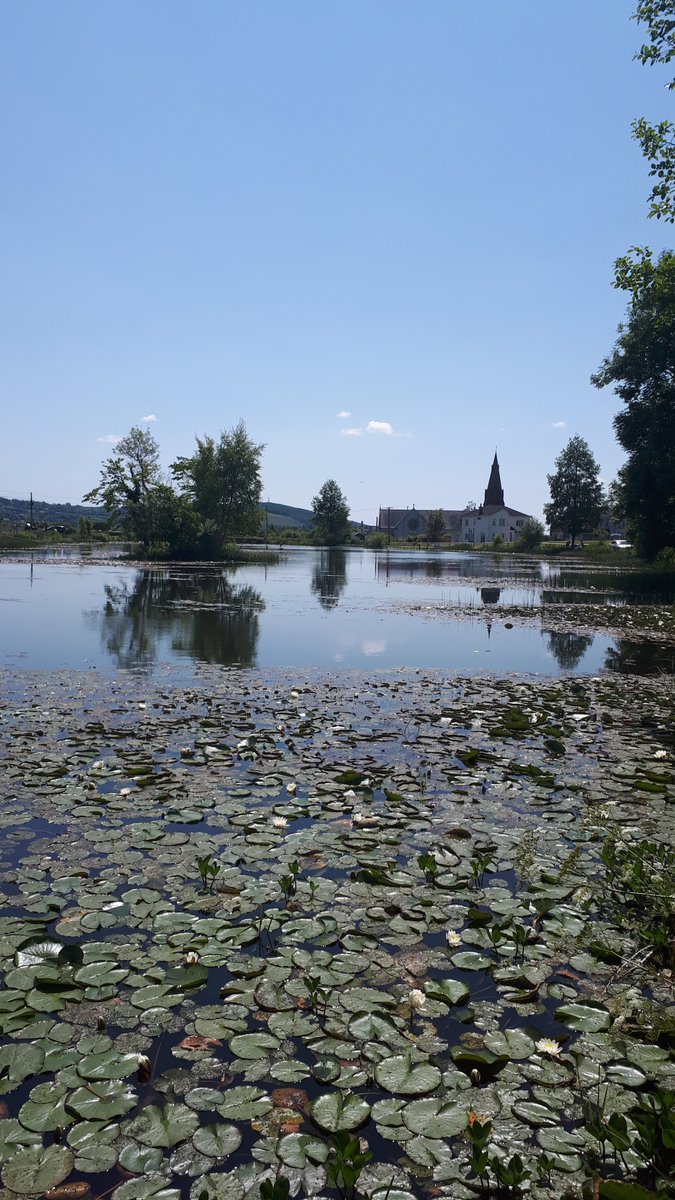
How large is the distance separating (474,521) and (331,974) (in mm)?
134948

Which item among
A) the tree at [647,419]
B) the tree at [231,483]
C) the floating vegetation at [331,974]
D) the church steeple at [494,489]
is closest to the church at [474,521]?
the church steeple at [494,489]

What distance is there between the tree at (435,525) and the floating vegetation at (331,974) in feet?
404

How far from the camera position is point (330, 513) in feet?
350

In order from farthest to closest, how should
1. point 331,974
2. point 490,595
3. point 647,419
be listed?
point 647,419 → point 490,595 → point 331,974

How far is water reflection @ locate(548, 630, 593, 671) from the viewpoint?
1430 centimetres

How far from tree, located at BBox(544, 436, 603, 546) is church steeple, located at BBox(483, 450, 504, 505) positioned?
47.4m

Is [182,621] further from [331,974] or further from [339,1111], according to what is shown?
[339,1111]

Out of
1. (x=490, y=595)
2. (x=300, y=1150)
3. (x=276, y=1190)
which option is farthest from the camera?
(x=490, y=595)

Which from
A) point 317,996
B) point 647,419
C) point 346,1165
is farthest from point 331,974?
point 647,419

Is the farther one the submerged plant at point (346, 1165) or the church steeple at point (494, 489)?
the church steeple at point (494, 489)

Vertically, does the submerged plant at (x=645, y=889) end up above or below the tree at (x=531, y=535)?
below

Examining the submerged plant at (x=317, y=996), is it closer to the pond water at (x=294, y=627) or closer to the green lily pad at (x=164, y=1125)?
the green lily pad at (x=164, y=1125)

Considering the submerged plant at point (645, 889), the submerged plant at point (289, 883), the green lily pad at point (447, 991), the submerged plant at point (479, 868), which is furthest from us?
the submerged plant at point (479, 868)

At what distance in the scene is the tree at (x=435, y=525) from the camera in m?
128
